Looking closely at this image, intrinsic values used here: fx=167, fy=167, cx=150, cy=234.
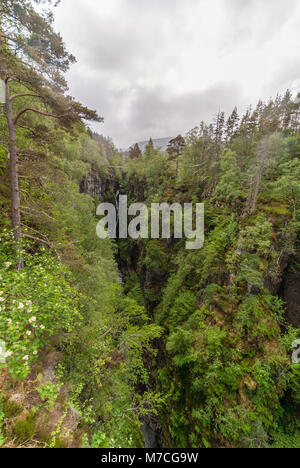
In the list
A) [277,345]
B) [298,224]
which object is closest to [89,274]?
[277,345]

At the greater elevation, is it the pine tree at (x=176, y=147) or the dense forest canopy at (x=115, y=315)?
the pine tree at (x=176, y=147)

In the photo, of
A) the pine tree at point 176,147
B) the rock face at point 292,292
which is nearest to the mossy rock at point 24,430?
the rock face at point 292,292

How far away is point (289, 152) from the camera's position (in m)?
17.4

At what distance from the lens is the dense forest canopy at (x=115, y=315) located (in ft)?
12.8

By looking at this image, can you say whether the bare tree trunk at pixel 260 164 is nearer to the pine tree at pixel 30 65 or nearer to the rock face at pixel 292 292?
the rock face at pixel 292 292

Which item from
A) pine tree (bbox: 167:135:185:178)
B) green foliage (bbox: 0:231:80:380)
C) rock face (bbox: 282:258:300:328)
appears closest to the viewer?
green foliage (bbox: 0:231:80:380)

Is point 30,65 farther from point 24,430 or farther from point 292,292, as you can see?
point 292,292

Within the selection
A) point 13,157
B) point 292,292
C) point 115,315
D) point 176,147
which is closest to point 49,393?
point 13,157

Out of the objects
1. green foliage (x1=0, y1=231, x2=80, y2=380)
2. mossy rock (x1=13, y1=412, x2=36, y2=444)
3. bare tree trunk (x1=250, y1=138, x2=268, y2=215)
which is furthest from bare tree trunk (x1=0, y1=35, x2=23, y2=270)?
bare tree trunk (x1=250, y1=138, x2=268, y2=215)

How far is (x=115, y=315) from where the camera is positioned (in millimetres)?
12328

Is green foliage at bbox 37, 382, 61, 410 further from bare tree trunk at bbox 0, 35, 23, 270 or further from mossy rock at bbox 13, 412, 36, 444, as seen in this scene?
bare tree trunk at bbox 0, 35, 23, 270

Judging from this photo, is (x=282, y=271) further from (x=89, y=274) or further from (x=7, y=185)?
(x=7, y=185)

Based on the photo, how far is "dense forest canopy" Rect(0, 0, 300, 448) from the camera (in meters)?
3.92
